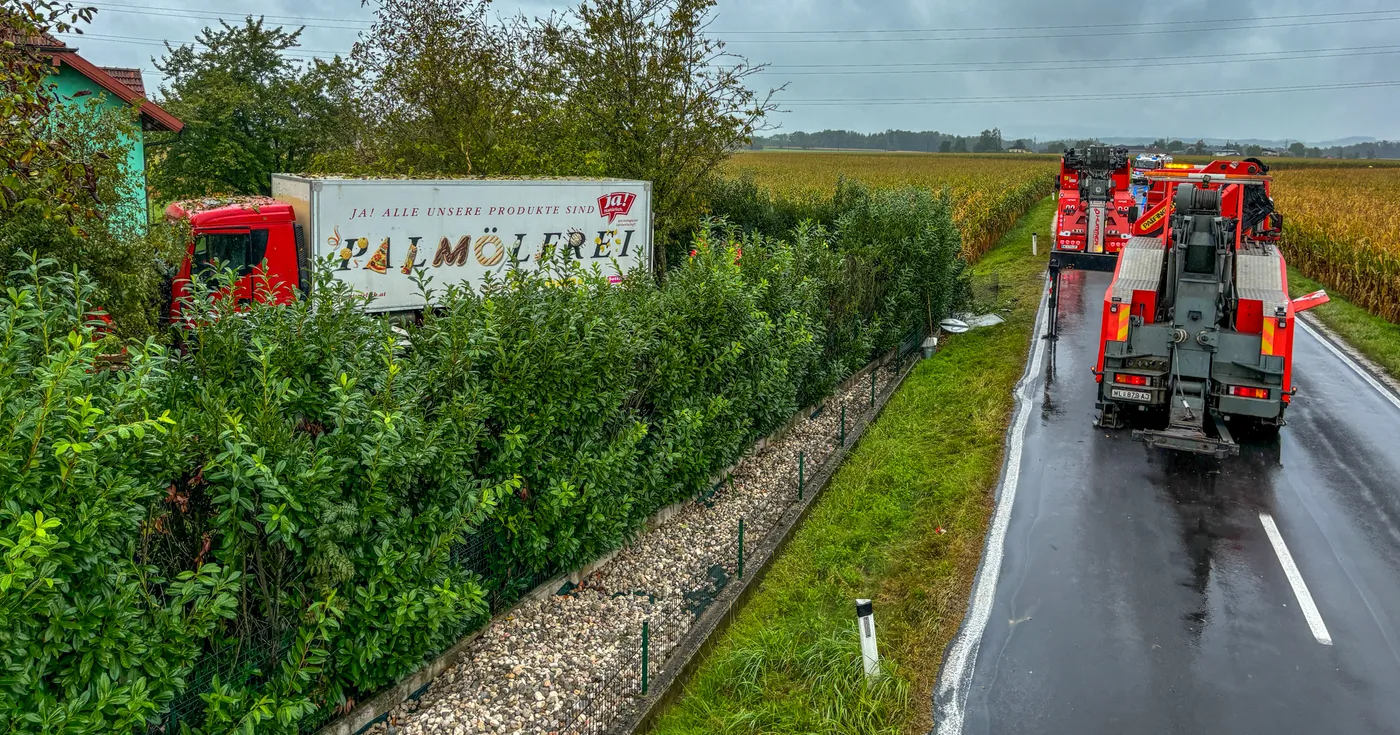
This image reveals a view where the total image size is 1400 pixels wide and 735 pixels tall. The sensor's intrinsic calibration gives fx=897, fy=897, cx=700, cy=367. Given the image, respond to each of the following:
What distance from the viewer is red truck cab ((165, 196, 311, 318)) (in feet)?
44.5

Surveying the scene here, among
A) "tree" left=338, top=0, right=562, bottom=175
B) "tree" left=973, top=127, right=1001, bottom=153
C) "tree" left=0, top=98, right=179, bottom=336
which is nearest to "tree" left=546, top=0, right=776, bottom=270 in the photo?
"tree" left=338, top=0, right=562, bottom=175

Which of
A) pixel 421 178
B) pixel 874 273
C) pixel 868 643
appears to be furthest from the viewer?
pixel 874 273

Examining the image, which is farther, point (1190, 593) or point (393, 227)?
point (393, 227)

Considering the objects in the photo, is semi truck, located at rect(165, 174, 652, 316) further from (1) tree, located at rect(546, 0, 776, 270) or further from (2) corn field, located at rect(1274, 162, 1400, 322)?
(2) corn field, located at rect(1274, 162, 1400, 322)

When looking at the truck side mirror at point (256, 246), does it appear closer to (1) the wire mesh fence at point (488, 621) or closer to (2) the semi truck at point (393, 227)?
(2) the semi truck at point (393, 227)

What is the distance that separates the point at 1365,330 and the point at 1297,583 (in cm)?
1390

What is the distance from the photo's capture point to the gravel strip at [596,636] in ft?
21.2

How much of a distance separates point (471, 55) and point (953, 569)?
14.8 m

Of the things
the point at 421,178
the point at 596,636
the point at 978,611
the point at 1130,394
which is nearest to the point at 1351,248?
the point at 1130,394

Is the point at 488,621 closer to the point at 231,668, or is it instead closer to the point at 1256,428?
the point at 231,668

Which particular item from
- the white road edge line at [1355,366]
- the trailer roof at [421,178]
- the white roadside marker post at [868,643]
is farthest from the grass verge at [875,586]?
the trailer roof at [421,178]

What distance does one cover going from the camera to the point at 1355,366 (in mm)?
16688

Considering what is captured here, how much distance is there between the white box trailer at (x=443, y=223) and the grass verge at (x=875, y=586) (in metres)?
5.30

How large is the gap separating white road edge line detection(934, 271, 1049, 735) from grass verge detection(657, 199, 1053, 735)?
0.11m
